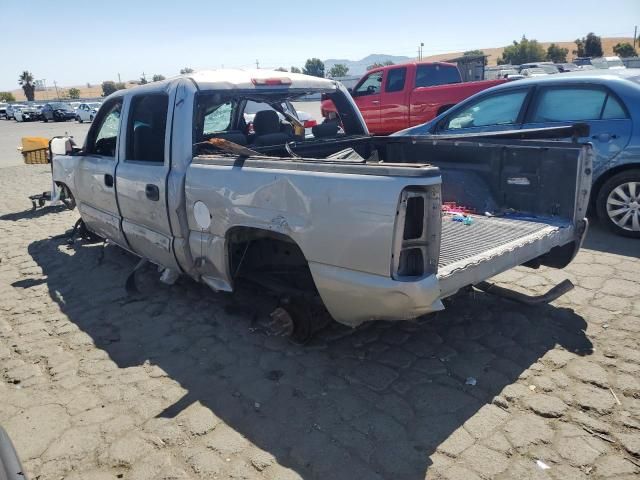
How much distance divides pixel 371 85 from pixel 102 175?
8.79 m

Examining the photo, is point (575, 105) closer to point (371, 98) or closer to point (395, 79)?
point (395, 79)

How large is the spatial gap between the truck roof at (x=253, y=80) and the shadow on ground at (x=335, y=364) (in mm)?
1794

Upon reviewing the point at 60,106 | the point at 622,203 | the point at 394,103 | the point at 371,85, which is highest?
the point at 60,106

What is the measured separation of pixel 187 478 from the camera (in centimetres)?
244

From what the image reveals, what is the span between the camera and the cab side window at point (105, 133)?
4.91 meters

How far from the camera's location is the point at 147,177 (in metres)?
4.02

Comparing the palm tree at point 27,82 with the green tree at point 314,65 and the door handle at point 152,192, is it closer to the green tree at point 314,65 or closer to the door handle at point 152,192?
Answer: the green tree at point 314,65

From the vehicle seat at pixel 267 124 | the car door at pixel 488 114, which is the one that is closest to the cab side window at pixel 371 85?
the car door at pixel 488 114

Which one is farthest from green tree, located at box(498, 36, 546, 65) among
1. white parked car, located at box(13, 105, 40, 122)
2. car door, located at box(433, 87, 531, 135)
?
car door, located at box(433, 87, 531, 135)

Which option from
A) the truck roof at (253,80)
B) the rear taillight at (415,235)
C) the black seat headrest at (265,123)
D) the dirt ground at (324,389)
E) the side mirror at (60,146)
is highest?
the truck roof at (253,80)

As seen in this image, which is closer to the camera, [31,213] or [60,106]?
[31,213]

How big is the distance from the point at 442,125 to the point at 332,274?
468 cm

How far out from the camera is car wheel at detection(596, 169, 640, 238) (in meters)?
5.46

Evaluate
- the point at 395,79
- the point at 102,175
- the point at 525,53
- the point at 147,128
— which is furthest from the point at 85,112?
the point at 525,53
